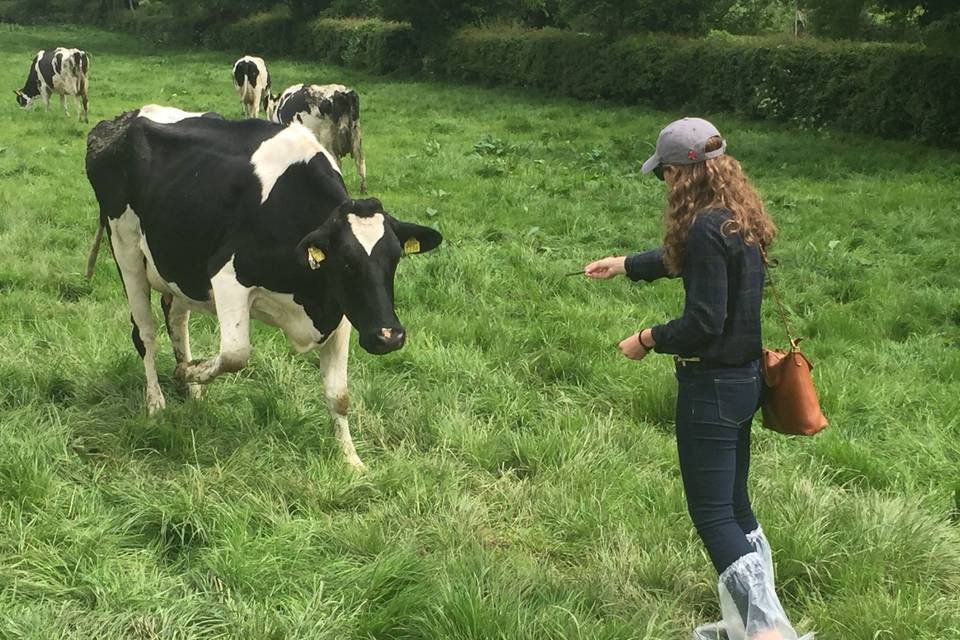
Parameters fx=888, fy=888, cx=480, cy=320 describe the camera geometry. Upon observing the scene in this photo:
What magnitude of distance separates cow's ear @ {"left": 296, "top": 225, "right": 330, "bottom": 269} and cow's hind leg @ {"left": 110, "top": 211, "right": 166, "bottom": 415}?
163cm

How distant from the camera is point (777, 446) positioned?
4801 millimetres

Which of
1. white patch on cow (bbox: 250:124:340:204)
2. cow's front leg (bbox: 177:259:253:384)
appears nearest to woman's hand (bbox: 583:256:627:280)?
white patch on cow (bbox: 250:124:340:204)

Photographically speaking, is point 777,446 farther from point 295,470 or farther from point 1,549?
point 1,549

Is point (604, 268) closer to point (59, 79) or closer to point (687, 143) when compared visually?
point (687, 143)

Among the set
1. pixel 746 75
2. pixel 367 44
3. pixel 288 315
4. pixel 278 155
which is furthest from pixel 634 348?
pixel 367 44

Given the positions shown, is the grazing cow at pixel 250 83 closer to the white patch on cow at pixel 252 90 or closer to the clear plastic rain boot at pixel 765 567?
the white patch on cow at pixel 252 90

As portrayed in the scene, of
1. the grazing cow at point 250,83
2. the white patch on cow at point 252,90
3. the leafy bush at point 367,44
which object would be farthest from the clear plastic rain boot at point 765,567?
the leafy bush at point 367,44

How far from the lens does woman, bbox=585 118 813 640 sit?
2.88m

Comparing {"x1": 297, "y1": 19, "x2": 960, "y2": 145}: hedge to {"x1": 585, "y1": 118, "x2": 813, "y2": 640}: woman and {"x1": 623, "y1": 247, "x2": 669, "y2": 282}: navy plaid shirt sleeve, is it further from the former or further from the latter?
{"x1": 585, "y1": 118, "x2": 813, "y2": 640}: woman

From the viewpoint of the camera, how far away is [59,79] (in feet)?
61.6

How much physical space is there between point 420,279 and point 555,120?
1258cm

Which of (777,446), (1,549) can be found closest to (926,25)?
(777,446)

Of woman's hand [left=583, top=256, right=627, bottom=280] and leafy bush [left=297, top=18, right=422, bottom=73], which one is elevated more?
woman's hand [left=583, top=256, right=627, bottom=280]

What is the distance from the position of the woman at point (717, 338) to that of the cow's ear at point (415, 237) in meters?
1.56
